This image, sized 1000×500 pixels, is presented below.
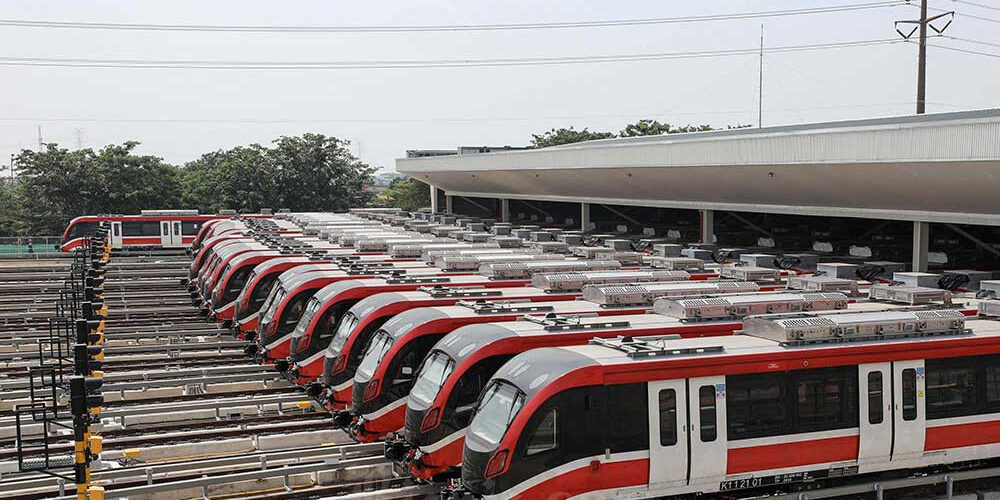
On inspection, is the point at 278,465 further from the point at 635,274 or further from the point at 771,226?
the point at 771,226

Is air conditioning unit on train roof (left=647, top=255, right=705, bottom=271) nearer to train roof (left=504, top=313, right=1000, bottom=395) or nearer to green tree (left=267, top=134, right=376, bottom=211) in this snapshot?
train roof (left=504, top=313, right=1000, bottom=395)

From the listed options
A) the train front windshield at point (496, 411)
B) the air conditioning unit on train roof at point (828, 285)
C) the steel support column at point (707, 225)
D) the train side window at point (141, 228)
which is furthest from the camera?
the train side window at point (141, 228)

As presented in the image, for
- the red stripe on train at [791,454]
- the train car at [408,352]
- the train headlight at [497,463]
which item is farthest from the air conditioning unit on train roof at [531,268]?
the train headlight at [497,463]

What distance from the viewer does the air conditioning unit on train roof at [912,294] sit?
1703cm

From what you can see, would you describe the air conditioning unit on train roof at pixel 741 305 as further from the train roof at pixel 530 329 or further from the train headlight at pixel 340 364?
the train headlight at pixel 340 364

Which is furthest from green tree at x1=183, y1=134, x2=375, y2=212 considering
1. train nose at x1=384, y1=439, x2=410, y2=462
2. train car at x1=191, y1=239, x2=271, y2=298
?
train nose at x1=384, y1=439, x2=410, y2=462

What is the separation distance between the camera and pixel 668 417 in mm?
12188

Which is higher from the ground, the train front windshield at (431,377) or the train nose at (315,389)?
the train front windshield at (431,377)

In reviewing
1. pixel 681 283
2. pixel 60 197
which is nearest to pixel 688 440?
pixel 681 283

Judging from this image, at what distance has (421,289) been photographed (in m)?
20.2

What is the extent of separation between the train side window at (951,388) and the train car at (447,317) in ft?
16.6

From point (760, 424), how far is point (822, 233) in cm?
2083

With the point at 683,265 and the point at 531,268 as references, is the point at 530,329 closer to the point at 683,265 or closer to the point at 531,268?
the point at 531,268

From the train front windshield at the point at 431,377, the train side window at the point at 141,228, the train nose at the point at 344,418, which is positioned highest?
the train side window at the point at 141,228
